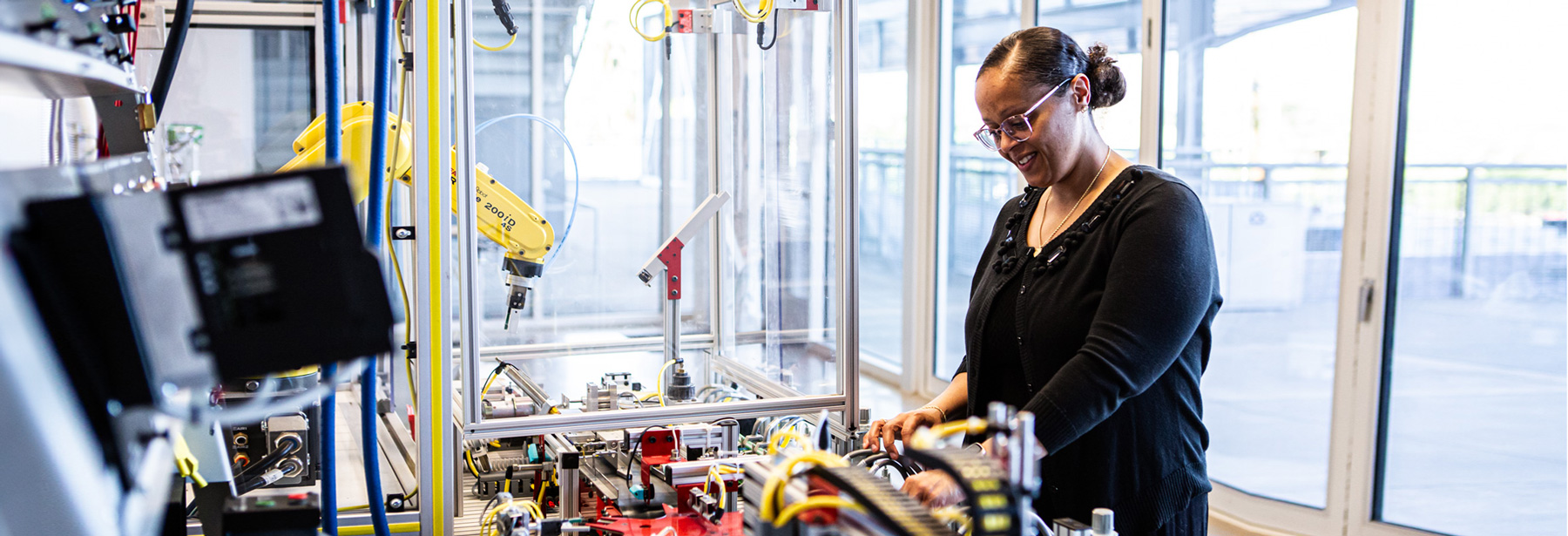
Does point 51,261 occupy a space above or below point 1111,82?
below

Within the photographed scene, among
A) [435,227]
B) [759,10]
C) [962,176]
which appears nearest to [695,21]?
[759,10]

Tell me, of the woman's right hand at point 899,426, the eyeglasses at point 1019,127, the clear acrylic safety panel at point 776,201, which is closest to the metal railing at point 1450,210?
the clear acrylic safety panel at point 776,201

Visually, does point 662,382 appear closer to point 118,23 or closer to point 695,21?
point 695,21

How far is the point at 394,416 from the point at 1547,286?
10.6ft

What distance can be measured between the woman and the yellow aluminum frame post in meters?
0.80

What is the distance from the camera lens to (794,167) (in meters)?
3.32

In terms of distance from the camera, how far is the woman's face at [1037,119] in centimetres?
166

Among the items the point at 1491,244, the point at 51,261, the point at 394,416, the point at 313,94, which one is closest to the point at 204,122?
the point at 313,94

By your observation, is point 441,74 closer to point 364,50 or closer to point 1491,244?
point 364,50

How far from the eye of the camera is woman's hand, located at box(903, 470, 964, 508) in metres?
1.19

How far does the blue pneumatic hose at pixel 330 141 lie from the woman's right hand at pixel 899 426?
0.80m

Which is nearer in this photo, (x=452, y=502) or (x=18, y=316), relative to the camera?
(x=18, y=316)

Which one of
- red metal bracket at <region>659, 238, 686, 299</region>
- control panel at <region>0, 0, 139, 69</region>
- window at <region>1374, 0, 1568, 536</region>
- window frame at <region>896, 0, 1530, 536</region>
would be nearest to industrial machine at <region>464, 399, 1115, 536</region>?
red metal bracket at <region>659, 238, 686, 299</region>

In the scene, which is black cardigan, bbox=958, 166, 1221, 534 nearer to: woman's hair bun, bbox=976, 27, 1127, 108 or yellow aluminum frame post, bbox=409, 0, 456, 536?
woman's hair bun, bbox=976, 27, 1127, 108
